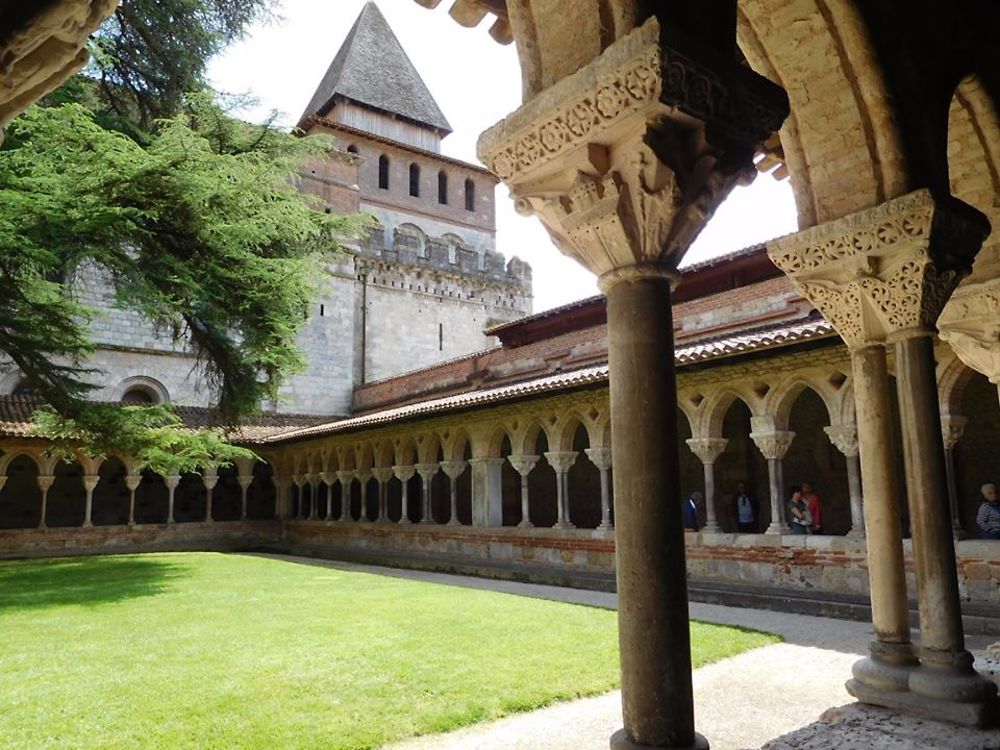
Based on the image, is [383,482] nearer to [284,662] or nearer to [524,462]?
[524,462]

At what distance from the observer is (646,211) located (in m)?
2.57

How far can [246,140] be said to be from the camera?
15078 mm

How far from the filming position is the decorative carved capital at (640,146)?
97.2 inches

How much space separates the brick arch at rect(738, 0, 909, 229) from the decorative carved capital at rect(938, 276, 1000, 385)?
130 centimetres

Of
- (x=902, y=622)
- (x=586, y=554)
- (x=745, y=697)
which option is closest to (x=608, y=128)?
(x=902, y=622)

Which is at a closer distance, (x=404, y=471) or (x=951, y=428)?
(x=951, y=428)

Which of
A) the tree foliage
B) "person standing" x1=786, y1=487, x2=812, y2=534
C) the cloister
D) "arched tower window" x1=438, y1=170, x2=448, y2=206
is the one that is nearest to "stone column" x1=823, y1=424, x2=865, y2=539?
"person standing" x1=786, y1=487, x2=812, y2=534

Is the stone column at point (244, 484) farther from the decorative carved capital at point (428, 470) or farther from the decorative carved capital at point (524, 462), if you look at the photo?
the decorative carved capital at point (524, 462)

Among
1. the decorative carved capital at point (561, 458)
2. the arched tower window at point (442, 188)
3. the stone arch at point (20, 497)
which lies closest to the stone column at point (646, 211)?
the decorative carved capital at point (561, 458)

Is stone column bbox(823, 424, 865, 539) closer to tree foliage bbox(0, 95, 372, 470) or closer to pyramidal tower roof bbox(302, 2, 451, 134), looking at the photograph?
tree foliage bbox(0, 95, 372, 470)

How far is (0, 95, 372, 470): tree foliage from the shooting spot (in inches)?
397

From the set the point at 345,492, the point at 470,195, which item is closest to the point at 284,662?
the point at 345,492

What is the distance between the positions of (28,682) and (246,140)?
12.2m

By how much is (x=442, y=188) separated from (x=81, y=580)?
2218 cm
